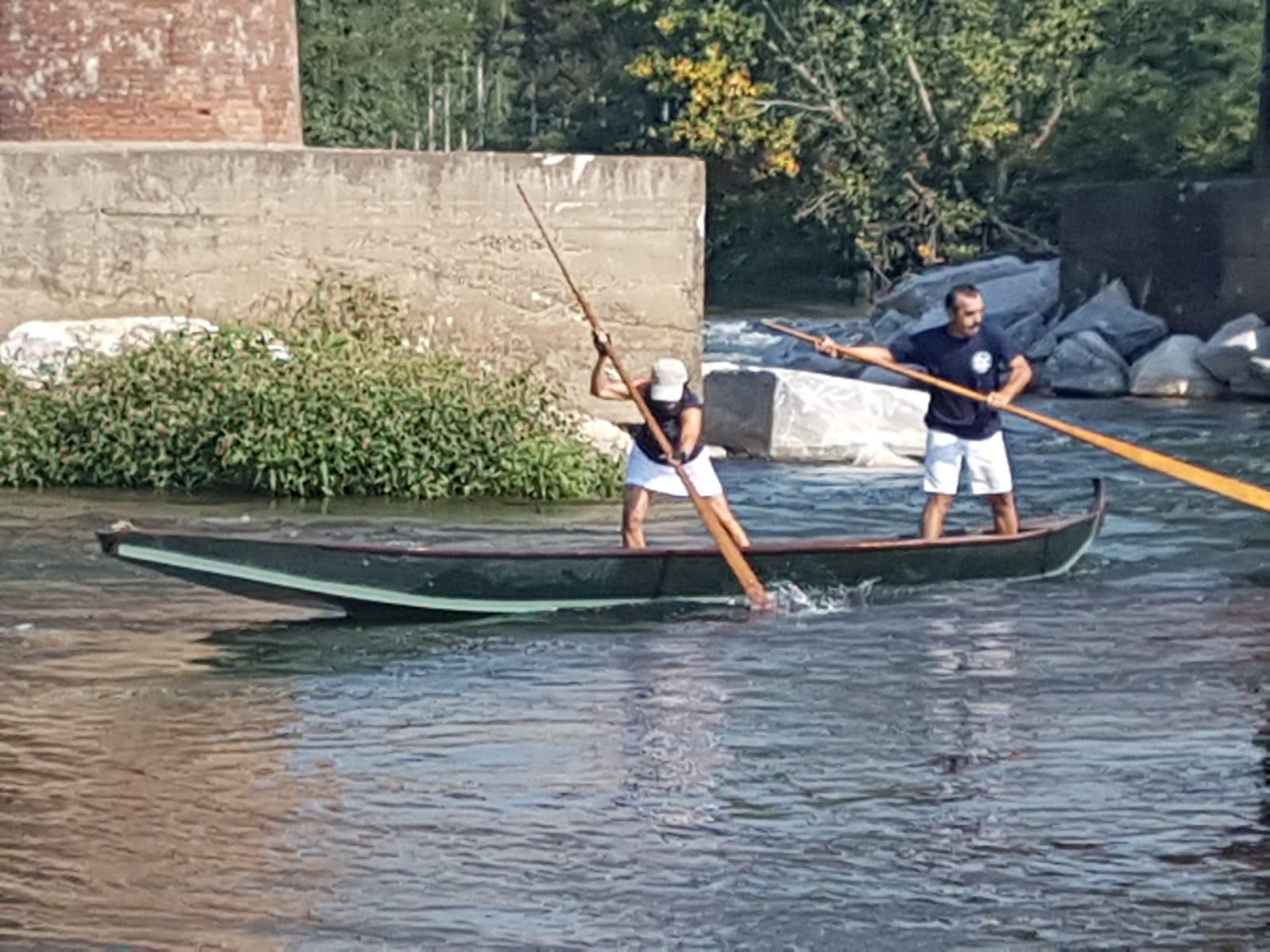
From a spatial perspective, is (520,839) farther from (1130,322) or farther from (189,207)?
(1130,322)

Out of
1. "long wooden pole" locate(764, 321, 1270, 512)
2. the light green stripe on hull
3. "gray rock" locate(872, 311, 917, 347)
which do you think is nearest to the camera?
the light green stripe on hull

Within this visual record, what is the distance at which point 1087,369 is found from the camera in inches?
1200

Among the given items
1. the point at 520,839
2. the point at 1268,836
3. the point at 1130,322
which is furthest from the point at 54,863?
the point at 1130,322

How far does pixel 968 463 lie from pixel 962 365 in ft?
1.89

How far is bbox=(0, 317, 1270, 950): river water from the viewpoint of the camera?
7.86m

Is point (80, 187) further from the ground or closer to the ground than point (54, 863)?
further from the ground

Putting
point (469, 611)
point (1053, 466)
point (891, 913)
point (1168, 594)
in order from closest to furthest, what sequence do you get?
point (891, 913)
point (469, 611)
point (1168, 594)
point (1053, 466)

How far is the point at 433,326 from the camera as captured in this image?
1898 centimetres

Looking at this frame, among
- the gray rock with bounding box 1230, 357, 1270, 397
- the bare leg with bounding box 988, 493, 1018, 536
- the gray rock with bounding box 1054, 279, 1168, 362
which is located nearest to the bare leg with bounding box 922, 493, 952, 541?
the bare leg with bounding box 988, 493, 1018, 536

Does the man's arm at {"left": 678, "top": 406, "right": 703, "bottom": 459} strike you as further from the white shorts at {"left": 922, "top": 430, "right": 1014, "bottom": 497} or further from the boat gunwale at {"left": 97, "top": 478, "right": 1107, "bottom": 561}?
the white shorts at {"left": 922, "top": 430, "right": 1014, "bottom": 497}

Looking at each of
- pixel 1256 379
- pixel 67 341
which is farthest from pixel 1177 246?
pixel 67 341

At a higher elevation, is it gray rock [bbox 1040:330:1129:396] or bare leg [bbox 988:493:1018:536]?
bare leg [bbox 988:493:1018:536]

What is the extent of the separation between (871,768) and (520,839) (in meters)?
1.69

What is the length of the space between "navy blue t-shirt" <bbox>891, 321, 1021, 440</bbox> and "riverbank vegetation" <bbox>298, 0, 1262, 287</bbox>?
2662cm
